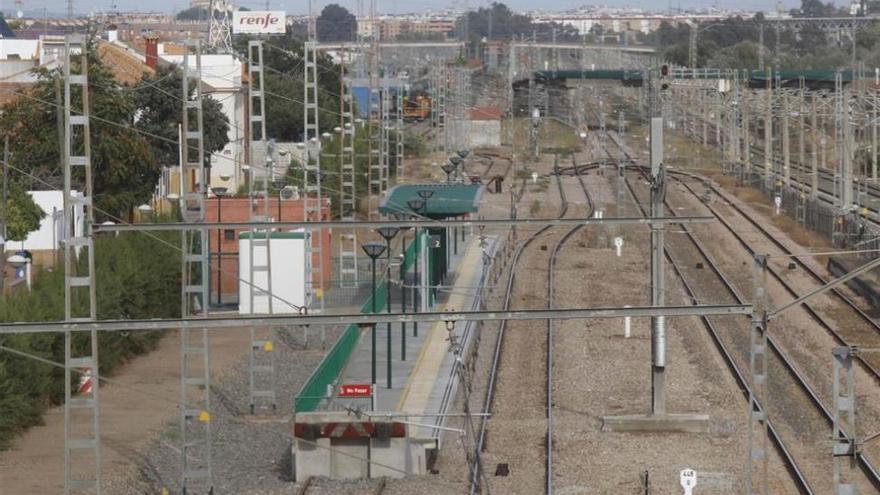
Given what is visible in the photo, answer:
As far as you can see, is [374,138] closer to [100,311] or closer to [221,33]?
[221,33]

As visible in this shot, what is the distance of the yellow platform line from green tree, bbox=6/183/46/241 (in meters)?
6.83

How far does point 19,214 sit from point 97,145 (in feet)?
11.5

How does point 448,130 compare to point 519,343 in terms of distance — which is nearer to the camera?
point 519,343

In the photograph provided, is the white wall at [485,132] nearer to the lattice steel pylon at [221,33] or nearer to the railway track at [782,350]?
the lattice steel pylon at [221,33]

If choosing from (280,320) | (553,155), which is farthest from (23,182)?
(553,155)

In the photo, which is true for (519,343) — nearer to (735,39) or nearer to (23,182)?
(23,182)

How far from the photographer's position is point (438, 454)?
14.8 meters

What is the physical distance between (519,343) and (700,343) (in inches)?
91.6

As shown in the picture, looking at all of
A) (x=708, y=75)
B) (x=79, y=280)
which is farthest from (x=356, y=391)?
(x=708, y=75)

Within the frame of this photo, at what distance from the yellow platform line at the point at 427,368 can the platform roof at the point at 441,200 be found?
124cm

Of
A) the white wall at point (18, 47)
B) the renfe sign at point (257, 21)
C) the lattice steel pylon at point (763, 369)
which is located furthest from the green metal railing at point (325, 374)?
the renfe sign at point (257, 21)

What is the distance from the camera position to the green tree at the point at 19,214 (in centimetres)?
2650

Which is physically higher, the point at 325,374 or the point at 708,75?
the point at 708,75

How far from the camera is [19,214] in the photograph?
26703 millimetres
